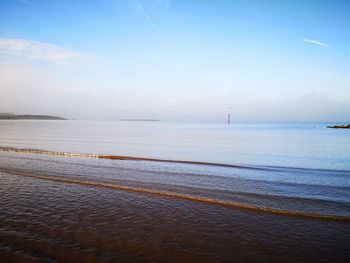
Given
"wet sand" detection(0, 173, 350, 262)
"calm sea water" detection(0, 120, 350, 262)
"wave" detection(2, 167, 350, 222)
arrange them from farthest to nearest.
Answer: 1. "wave" detection(2, 167, 350, 222)
2. "calm sea water" detection(0, 120, 350, 262)
3. "wet sand" detection(0, 173, 350, 262)

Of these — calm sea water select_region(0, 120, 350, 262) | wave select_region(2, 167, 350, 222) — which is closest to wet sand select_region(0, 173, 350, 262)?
calm sea water select_region(0, 120, 350, 262)

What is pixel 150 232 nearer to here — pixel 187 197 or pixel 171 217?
pixel 171 217

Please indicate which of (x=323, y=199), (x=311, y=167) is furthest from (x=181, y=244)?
(x=311, y=167)

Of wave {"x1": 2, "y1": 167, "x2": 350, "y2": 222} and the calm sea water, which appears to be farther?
wave {"x1": 2, "y1": 167, "x2": 350, "y2": 222}

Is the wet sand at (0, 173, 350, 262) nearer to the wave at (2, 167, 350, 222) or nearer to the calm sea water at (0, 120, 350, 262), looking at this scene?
the calm sea water at (0, 120, 350, 262)

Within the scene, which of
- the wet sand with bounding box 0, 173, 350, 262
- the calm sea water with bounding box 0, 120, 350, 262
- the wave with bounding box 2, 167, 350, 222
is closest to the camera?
the wet sand with bounding box 0, 173, 350, 262

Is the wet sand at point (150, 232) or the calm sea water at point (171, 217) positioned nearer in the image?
the wet sand at point (150, 232)

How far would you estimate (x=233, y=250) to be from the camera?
6.55 metres

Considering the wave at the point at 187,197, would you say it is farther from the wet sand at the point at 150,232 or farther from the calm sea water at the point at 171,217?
the wet sand at the point at 150,232

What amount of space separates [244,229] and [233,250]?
1.55 m

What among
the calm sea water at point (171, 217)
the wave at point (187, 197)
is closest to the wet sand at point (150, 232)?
the calm sea water at point (171, 217)

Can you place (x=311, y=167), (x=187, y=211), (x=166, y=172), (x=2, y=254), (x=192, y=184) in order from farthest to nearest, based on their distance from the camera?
1. (x=311, y=167)
2. (x=166, y=172)
3. (x=192, y=184)
4. (x=187, y=211)
5. (x=2, y=254)

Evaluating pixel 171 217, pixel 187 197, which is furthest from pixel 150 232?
pixel 187 197

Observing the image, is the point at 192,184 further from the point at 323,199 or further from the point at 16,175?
the point at 16,175
